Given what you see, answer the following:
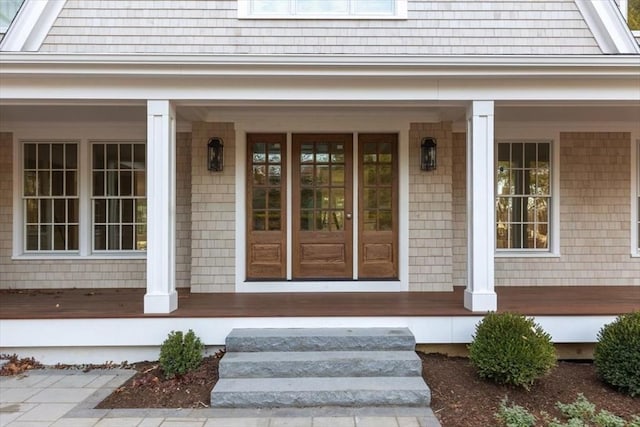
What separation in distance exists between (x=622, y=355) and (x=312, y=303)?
2.87 meters

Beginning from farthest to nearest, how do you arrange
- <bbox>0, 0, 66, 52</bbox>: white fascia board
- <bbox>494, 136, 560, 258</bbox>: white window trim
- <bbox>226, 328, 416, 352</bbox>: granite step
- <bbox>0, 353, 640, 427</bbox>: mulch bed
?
1. <bbox>494, 136, 560, 258</bbox>: white window trim
2. <bbox>0, 0, 66, 52</bbox>: white fascia board
3. <bbox>226, 328, 416, 352</bbox>: granite step
4. <bbox>0, 353, 640, 427</bbox>: mulch bed

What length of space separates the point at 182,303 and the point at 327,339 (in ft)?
6.05

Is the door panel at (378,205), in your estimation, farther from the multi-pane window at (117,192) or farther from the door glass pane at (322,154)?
the multi-pane window at (117,192)

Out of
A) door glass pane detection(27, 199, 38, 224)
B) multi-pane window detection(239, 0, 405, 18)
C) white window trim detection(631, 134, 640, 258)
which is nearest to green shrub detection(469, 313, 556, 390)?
white window trim detection(631, 134, 640, 258)

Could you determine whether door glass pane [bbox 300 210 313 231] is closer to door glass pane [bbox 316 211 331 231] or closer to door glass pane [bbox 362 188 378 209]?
door glass pane [bbox 316 211 331 231]

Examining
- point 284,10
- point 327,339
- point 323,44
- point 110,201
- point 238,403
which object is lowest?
point 238,403

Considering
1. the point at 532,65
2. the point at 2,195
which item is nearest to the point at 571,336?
the point at 532,65

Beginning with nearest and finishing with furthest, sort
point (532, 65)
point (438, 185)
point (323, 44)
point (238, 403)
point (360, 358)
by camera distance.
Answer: point (238, 403)
point (360, 358)
point (532, 65)
point (323, 44)
point (438, 185)

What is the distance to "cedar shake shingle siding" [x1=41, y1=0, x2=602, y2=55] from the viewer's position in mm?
5430

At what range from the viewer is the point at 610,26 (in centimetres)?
543

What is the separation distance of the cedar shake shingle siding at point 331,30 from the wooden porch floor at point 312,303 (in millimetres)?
2892

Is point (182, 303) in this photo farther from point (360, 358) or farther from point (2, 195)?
point (2, 195)

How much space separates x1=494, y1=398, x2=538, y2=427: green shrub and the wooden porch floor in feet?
3.95

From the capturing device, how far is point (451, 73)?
4547 millimetres
